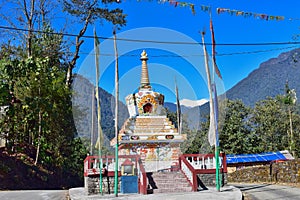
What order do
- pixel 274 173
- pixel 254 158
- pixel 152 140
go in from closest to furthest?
pixel 274 173, pixel 152 140, pixel 254 158

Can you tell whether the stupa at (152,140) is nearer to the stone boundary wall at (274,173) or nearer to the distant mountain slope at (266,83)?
the stone boundary wall at (274,173)

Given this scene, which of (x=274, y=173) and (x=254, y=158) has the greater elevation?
(x=254, y=158)

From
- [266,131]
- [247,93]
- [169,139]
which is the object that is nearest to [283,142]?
[266,131]

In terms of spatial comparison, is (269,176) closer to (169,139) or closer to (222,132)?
(169,139)

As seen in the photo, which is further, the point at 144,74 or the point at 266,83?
the point at 266,83

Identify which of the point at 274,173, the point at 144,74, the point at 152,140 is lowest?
the point at 274,173

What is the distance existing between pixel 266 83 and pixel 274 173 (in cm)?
14593

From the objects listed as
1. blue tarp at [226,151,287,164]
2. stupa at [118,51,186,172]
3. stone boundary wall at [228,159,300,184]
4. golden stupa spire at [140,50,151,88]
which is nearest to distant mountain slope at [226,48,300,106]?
blue tarp at [226,151,287,164]

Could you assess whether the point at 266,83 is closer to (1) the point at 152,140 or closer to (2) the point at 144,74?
(2) the point at 144,74

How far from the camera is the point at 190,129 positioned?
36531 millimetres

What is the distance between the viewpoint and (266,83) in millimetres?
156875

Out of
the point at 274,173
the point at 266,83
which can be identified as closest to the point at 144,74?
the point at 274,173

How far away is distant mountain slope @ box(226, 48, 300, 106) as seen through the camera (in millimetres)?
135375

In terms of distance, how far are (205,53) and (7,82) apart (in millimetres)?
12603
